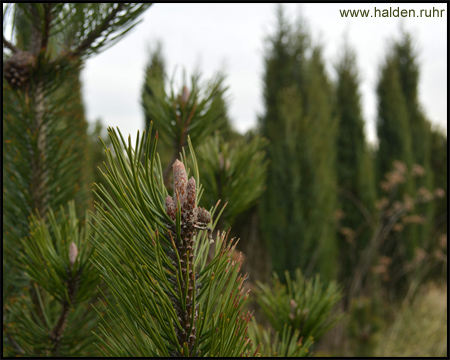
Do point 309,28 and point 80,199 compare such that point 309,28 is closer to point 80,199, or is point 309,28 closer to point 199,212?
point 80,199

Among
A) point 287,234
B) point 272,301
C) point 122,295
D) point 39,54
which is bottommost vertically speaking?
point 287,234

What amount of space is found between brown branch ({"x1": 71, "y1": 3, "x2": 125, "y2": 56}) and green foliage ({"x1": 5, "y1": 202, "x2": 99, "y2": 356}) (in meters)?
0.36

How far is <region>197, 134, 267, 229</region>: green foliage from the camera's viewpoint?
0.91 m

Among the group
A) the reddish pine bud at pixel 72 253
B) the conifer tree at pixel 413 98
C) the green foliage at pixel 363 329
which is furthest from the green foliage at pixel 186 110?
the conifer tree at pixel 413 98

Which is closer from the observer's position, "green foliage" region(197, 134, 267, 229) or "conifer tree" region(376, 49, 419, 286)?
"green foliage" region(197, 134, 267, 229)

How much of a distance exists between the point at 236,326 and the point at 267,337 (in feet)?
0.85

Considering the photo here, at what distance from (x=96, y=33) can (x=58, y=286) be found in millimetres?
547

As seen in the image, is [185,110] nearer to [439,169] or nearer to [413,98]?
[413,98]

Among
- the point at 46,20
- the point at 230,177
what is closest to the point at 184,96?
the point at 230,177

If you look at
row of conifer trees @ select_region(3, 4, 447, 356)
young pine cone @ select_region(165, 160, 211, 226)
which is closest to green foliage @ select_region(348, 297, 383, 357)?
row of conifer trees @ select_region(3, 4, 447, 356)

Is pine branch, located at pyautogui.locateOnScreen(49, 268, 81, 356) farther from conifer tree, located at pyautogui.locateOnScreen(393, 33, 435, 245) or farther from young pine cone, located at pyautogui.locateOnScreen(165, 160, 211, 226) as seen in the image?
conifer tree, located at pyautogui.locateOnScreen(393, 33, 435, 245)

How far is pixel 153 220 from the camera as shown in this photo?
442 millimetres

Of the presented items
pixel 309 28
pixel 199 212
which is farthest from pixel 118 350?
pixel 309 28

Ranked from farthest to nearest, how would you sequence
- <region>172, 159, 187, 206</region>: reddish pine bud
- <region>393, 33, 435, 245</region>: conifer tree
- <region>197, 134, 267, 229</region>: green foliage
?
1. <region>393, 33, 435, 245</region>: conifer tree
2. <region>197, 134, 267, 229</region>: green foliage
3. <region>172, 159, 187, 206</region>: reddish pine bud
